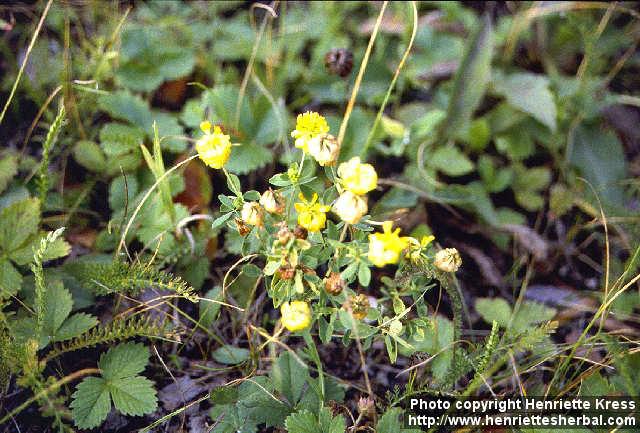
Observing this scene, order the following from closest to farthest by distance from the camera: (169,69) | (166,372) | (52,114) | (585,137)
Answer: (166,372) → (52,114) → (169,69) → (585,137)

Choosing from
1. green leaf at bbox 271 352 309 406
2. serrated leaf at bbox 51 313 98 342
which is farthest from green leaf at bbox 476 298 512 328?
serrated leaf at bbox 51 313 98 342

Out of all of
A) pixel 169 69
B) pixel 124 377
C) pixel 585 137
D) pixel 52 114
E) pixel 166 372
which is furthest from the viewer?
pixel 585 137

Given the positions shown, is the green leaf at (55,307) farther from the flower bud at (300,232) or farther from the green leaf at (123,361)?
the flower bud at (300,232)

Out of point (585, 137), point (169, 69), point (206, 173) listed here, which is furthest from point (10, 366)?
point (585, 137)

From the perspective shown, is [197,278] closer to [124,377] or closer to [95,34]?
[124,377]

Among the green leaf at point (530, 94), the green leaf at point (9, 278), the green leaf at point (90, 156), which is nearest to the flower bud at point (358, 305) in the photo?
the green leaf at point (9, 278)

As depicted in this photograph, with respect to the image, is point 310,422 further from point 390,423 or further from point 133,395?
point 133,395

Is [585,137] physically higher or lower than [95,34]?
lower
